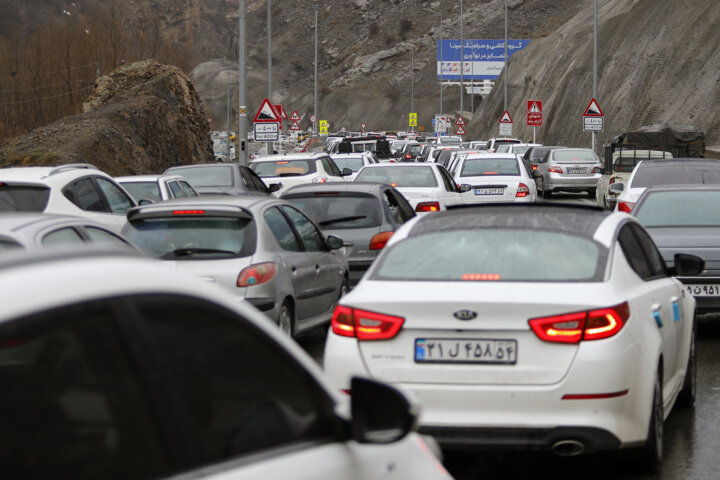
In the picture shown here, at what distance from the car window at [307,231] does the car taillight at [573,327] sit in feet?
19.5

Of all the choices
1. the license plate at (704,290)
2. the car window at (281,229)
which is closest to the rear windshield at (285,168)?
the car window at (281,229)

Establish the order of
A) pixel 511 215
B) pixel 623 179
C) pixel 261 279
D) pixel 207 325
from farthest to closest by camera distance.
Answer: pixel 623 179, pixel 261 279, pixel 511 215, pixel 207 325

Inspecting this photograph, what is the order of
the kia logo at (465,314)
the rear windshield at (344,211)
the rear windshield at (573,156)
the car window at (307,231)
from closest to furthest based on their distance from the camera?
the kia logo at (465,314) → the car window at (307,231) → the rear windshield at (344,211) → the rear windshield at (573,156)

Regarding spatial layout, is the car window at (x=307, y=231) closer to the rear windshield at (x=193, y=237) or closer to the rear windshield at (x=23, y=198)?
the rear windshield at (x=193, y=237)

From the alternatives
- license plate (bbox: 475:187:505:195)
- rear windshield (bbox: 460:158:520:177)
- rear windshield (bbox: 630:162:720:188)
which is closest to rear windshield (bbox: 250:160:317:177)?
license plate (bbox: 475:187:505:195)

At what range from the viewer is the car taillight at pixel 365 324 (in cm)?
623

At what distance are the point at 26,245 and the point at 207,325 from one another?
12.1ft

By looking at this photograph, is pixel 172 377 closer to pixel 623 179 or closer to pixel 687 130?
pixel 623 179

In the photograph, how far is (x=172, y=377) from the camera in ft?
8.11

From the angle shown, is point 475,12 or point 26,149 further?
point 475,12

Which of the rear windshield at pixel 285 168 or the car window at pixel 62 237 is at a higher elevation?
the car window at pixel 62 237

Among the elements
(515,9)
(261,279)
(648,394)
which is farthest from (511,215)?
(515,9)

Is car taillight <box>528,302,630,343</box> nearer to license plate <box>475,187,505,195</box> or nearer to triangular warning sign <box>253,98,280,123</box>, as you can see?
license plate <box>475,187,505,195</box>

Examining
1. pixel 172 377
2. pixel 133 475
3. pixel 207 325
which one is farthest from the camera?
pixel 207 325
